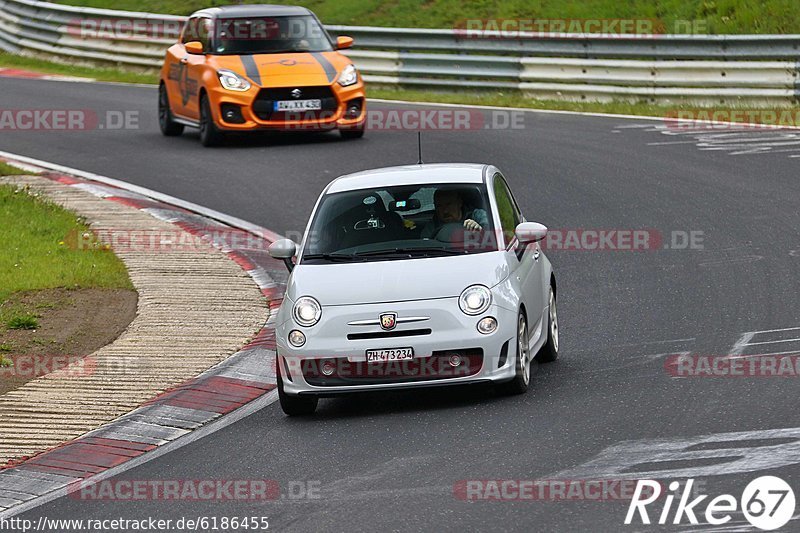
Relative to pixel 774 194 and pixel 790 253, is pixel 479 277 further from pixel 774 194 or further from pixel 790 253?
pixel 774 194

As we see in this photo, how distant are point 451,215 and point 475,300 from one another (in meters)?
0.97

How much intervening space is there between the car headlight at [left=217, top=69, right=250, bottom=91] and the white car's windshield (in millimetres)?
10219

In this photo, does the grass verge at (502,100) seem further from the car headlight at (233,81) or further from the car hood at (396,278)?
the car hood at (396,278)

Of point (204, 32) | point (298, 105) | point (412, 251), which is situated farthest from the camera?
point (204, 32)

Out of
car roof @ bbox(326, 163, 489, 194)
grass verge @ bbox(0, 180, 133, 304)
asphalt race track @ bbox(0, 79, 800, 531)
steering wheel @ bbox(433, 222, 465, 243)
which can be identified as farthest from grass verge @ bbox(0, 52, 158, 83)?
steering wheel @ bbox(433, 222, 465, 243)

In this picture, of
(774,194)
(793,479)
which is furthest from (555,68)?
(793,479)

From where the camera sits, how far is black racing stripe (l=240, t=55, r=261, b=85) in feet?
68.1

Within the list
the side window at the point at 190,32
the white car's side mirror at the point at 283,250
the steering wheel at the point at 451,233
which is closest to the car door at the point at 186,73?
the side window at the point at 190,32

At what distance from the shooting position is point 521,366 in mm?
9891

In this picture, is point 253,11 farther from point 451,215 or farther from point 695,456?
point 695,456

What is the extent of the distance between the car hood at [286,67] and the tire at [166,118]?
1564mm

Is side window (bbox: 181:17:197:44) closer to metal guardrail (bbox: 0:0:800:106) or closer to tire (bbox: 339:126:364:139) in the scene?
tire (bbox: 339:126:364:139)

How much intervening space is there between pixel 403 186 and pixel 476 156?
28.8 feet

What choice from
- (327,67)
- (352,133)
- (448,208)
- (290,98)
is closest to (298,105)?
(290,98)
